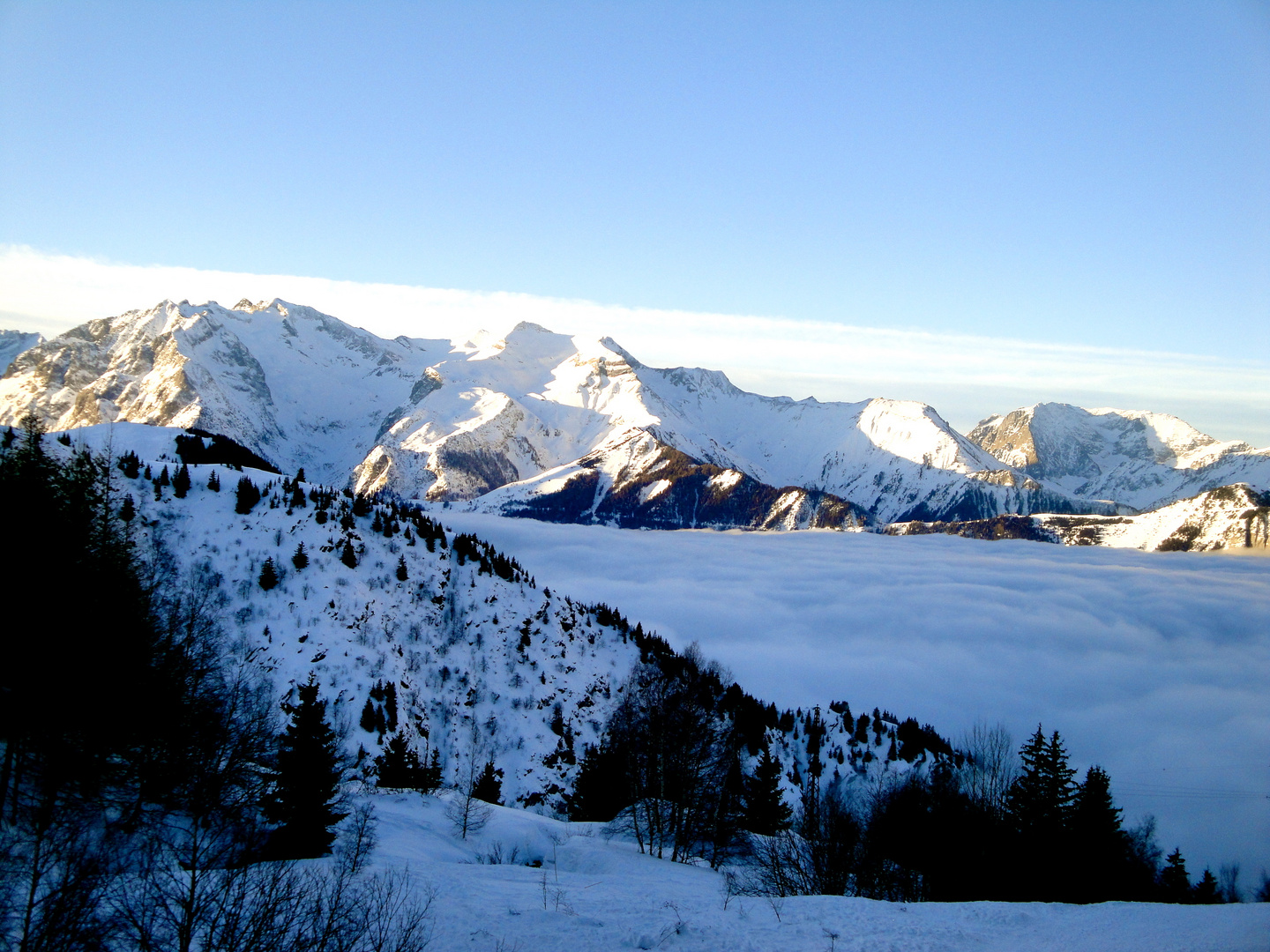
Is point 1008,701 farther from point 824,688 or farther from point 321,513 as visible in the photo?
point 321,513

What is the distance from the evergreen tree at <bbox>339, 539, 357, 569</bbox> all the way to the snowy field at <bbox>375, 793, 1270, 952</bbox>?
186 feet

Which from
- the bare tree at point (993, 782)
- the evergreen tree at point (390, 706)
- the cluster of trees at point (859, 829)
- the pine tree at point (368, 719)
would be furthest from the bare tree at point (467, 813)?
the bare tree at point (993, 782)

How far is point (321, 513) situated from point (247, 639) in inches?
914

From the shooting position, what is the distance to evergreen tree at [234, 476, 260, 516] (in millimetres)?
78688

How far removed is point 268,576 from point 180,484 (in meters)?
18.6

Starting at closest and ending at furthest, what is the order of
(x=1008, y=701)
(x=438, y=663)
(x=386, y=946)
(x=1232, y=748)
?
1. (x=386, y=946)
2. (x=438, y=663)
3. (x=1232, y=748)
4. (x=1008, y=701)

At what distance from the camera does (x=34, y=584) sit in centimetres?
2183

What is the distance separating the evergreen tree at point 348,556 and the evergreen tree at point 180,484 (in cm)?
1879

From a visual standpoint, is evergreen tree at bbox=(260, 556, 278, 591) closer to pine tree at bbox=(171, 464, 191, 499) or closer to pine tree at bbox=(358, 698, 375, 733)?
pine tree at bbox=(171, 464, 191, 499)

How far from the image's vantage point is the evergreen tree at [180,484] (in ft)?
252

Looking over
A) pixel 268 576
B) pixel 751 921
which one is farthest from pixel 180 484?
pixel 751 921

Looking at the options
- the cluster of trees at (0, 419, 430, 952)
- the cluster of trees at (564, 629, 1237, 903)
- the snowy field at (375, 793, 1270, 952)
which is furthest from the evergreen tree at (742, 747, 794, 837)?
the cluster of trees at (0, 419, 430, 952)

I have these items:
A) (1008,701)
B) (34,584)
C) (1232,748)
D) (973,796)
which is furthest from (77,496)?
(1232,748)

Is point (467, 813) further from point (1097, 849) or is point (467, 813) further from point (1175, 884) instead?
point (1175, 884)
